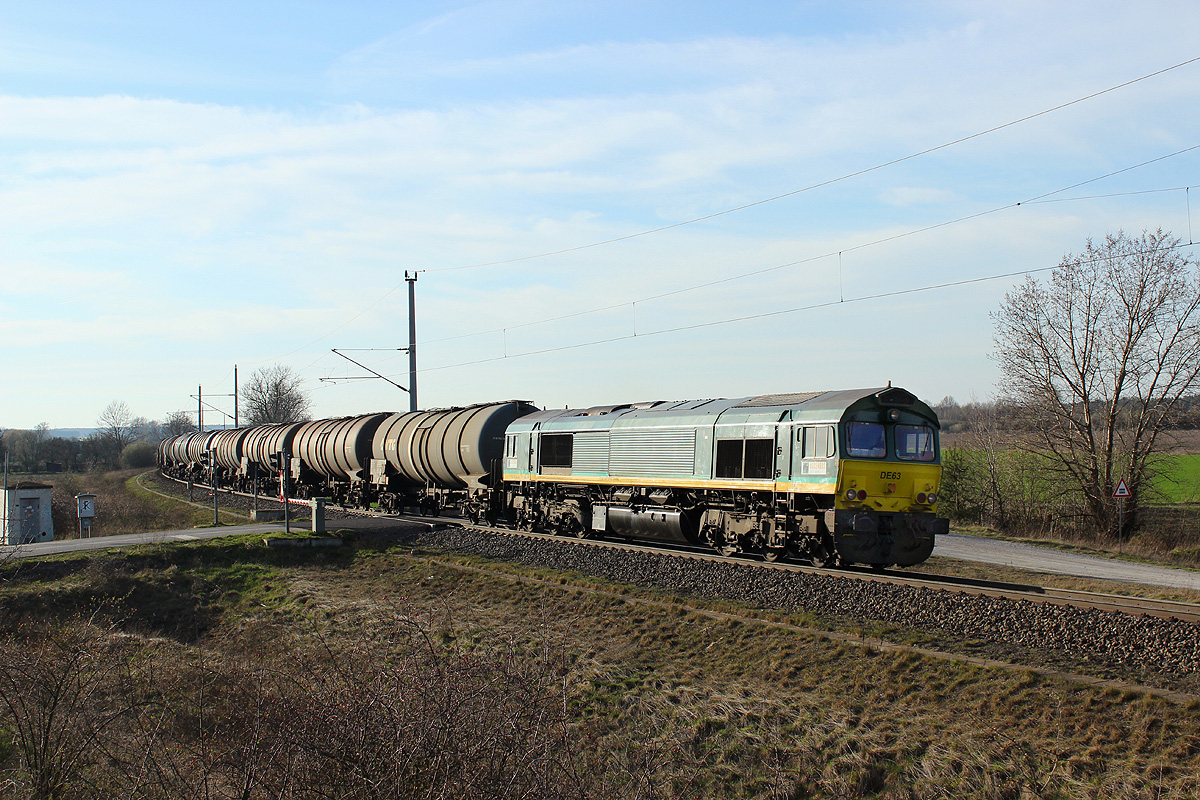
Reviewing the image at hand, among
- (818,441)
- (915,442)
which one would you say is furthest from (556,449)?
(915,442)

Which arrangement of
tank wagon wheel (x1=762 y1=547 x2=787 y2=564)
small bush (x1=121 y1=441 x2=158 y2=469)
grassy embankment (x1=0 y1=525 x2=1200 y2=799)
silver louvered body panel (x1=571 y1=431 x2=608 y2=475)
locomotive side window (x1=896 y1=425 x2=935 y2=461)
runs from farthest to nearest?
small bush (x1=121 y1=441 x2=158 y2=469) → silver louvered body panel (x1=571 y1=431 x2=608 y2=475) → tank wagon wheel (x1=762 y1=547 x2=787 y2=564) → locomotive side window (x1=896 y1=425 x2=935 y2=461) → grassy embankment (x1=0 y1=525 x2=1200 y2=799)

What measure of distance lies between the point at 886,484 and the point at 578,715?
8.07 metres

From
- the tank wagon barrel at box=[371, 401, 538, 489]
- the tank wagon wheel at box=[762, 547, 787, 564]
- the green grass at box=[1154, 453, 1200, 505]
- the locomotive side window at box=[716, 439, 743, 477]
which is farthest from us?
the green grass at box=[1154, 453, 1200, 505]

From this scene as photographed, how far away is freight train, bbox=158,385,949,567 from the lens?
50.1 ft

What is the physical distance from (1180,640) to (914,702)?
3.55 m

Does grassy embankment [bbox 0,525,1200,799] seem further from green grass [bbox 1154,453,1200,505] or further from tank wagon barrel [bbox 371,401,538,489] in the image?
green grass [bbox 1154,453,1200,505]

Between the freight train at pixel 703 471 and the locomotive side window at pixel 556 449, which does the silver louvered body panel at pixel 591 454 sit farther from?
the locomotive side window at pixel 556 449

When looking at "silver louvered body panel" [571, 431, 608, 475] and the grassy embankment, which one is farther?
"silver louvered body panel" [571, 431, 608, 475]

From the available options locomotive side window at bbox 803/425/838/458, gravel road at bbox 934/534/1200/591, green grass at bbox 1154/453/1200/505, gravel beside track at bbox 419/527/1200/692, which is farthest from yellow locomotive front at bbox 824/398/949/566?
green grass at bbox 1154/453/1200/505

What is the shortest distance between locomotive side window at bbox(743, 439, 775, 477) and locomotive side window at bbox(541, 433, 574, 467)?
6.51m

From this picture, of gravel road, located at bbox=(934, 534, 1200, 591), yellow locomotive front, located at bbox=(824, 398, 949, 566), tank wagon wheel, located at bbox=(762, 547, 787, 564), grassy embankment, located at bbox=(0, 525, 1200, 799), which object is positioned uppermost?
yellow locomotive front, located at bbox=(824, 398, 949, 566)

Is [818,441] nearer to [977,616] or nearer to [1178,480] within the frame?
[977,616]

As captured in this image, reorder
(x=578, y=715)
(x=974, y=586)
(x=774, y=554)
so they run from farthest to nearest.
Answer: (x=774, y=554) < (x=974, y=586) < (x=578, y=715)

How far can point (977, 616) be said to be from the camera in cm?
1148
